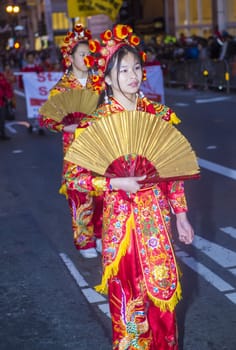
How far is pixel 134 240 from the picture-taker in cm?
390

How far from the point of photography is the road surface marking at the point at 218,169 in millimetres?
10454

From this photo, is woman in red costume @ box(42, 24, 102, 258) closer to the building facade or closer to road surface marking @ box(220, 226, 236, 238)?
road surface marking @ box(220, 226, 236, 238)

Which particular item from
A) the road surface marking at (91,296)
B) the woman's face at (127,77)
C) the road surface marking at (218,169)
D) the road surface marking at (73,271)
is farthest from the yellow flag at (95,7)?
the woman's face at (127,77)

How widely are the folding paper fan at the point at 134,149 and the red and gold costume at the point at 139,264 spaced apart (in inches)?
4.5

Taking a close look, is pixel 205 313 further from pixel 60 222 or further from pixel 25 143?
pixel 25 143

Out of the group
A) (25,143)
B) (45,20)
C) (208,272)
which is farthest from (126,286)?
(45,20)

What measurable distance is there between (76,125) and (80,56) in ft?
2.04

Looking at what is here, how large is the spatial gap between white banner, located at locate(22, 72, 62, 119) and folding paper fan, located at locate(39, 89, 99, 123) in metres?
10.9

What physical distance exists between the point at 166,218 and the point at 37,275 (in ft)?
8.68

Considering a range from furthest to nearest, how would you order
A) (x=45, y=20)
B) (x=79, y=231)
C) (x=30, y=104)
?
(x=45, y=20), (x=30, y=104), (x=79, y=231)

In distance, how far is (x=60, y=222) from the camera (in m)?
8.30

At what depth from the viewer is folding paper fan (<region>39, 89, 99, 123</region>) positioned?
21.5 feet

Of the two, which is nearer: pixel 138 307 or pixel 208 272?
pixel 138 307

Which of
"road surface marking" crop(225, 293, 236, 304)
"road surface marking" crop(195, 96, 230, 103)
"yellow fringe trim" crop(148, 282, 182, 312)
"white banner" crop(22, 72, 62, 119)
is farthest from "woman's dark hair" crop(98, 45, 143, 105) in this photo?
"road surface marking" crop(195, 96, 230, 103)
